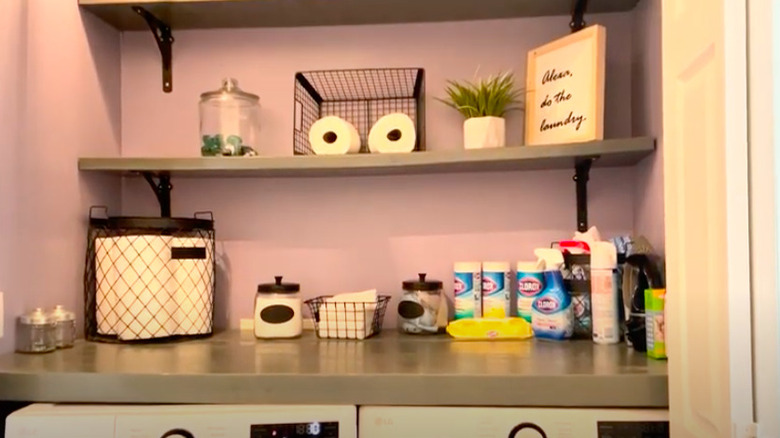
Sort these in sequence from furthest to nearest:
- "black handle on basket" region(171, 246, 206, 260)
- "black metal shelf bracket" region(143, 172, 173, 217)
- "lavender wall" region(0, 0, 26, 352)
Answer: "black metal shelf bracket" region(143, 172, 173, 217)
"black handle on basket" region(171, 246, 206, 260)
"lavender wall" region(0, 0, 26, 352)

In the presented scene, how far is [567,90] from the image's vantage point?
1591 mm

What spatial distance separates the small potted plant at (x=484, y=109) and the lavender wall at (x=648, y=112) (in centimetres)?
33

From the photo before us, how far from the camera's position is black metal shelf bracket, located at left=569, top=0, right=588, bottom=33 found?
1672 millimetres

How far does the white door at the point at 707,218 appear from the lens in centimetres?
86

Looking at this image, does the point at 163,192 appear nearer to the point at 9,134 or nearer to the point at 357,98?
the point at 9,134

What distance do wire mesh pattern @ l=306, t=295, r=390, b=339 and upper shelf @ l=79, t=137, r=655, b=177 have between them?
1.16 feet

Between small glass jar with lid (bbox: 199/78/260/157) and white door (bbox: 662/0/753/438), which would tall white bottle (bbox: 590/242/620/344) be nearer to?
white door (bbox: 662/0/753/438)

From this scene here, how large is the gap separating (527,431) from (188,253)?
0.94m

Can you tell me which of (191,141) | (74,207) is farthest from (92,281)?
(191,141)

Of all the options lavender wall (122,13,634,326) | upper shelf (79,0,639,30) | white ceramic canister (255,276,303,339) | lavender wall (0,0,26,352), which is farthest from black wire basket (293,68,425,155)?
lavender wall (0,0,26,352)

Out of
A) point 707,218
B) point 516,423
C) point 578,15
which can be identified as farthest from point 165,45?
point 707,218

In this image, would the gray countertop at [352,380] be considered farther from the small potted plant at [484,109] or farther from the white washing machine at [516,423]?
the small potted plant at [484,109]

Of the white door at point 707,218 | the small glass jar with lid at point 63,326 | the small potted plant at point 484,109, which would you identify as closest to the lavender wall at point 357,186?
the small potted plant at point 484,109

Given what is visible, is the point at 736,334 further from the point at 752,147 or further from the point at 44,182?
the point at 44,182
